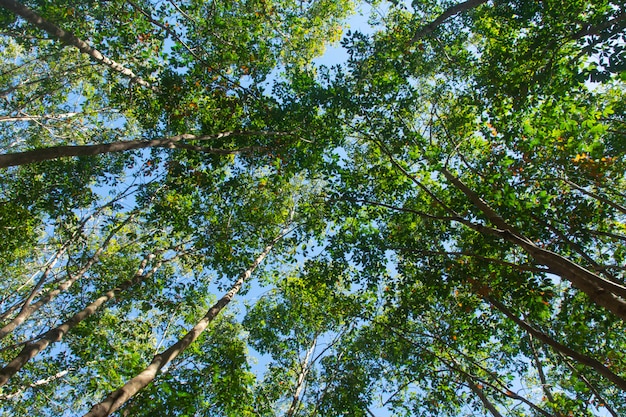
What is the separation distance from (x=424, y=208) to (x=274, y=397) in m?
9.30

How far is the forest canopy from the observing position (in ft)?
22.5

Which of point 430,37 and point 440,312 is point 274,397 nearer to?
point 440,312

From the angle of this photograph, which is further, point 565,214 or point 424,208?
point 424,208

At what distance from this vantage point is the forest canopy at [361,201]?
6852 millimetres

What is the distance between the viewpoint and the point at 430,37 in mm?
10492

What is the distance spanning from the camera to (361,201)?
791 cm

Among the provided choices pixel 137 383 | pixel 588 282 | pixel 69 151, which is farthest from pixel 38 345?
pixel 588 282

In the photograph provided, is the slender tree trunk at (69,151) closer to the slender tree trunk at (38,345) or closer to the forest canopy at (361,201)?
the forest canopy at (361,201)

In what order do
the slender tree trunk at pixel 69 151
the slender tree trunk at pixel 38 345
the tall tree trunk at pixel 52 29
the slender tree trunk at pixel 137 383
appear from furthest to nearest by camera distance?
the tall tree trunk at pixel 52 29
the slender tree trunk at pixel 38 345
the slender tree trunk at pixel 69 151
the slender tree trunk at pixel 137 383

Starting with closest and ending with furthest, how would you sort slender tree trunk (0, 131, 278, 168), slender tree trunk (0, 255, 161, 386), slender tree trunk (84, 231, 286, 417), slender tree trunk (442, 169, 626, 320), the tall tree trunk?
slender tree trunk (442, 169, 626, 320) → slender tree trunk (84, 231, 286, 417) → slender tree trunk (0, 131, 278, 168) → slender tree trunk (0, 255, 161, 386) → the tall tree trunk

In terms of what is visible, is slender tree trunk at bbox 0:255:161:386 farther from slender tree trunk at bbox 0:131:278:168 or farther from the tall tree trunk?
the tall tree trunk

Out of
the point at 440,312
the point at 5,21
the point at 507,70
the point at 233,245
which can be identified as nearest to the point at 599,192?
the point at 507,70

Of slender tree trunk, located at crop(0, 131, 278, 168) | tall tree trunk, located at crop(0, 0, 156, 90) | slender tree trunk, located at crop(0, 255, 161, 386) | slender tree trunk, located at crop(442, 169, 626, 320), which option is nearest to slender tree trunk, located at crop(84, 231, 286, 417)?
slender tree trunk, located at crop(0, 255, 161, 386)

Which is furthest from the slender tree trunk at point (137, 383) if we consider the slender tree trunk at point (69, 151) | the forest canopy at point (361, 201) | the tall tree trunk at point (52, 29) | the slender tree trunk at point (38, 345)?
the tall tree trunk at point (52, 29)
